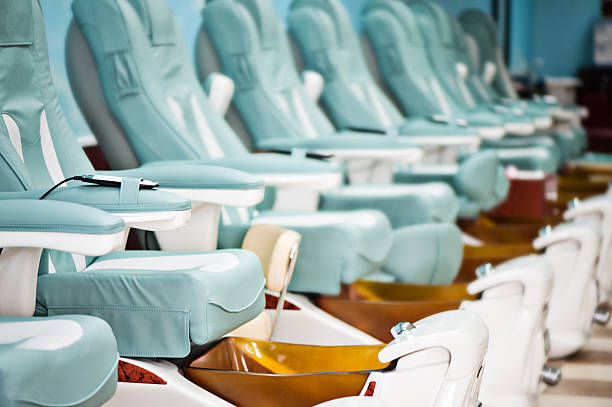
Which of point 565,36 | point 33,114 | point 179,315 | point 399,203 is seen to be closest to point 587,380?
point 399,203

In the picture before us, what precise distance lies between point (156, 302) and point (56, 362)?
1.33 feet

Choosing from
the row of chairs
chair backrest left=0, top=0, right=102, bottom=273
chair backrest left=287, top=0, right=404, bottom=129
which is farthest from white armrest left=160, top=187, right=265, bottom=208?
chair backrest left=287, top=0, right=404, bottom=129

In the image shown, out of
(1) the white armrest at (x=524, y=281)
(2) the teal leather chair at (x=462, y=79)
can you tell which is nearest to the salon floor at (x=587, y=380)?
(1) the white armrest at (x=524, y=281)

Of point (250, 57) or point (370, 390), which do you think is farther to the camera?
point (250, 57)

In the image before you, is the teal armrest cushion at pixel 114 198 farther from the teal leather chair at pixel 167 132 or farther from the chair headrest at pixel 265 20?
the chair headrest at pixel 265 20

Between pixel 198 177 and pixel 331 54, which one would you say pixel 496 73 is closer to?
pixel 331 54

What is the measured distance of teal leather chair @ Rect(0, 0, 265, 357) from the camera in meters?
1.49

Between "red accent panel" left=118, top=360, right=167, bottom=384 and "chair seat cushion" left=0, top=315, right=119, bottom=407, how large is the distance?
272mm

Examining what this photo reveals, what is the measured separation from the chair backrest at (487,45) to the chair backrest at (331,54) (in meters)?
3.25

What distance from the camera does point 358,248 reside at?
2.14 m

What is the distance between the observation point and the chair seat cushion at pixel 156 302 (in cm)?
151

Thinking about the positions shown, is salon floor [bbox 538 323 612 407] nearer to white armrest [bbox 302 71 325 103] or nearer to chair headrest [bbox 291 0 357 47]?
white armrest [bbox 302 71 325 103]

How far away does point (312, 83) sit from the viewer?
142 inches

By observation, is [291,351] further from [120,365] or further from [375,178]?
[375,178]
